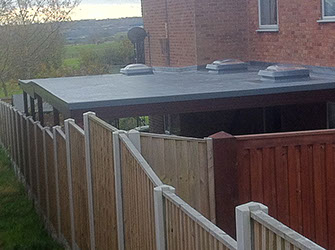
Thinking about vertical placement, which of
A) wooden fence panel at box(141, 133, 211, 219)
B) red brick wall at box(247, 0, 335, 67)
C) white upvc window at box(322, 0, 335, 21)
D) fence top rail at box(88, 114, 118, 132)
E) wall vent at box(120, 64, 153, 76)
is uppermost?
white upvc window at box(322, 0, 335, 21)

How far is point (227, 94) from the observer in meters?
11.0

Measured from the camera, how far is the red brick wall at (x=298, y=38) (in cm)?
1338

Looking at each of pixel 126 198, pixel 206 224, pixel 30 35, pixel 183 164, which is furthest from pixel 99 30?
pixel 206 224

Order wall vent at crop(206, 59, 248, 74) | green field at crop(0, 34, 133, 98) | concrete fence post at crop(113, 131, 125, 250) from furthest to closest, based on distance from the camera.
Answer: green field at crop(0, 34, 133, 98) → wall vent at crop(206, 59, 248, 74) → concrete fence post at crop(113, 131, 125, 250)

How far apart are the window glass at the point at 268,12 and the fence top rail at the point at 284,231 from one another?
1270 cm

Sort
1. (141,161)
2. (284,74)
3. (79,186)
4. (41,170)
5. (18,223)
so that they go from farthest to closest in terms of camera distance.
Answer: (284,74), (18,223), (41,170), (79,186), (141,161)

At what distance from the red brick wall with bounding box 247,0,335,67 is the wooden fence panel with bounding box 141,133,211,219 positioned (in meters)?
6.41

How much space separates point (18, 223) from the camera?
11922mm

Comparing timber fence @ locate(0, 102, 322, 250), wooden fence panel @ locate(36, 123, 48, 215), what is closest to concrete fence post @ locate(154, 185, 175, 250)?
timber fence @ locate(0, 102, 322, 250)

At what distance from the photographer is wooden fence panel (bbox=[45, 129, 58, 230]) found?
33.4 feet

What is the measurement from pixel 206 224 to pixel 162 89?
316 inches

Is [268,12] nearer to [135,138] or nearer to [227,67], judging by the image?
[227,67]

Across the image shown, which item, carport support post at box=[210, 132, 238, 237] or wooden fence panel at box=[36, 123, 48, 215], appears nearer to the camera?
carport support post at box=[210, 132, 238, 237]

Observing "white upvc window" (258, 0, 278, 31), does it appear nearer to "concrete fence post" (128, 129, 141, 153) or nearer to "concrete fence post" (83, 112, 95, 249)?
"concrete fence post" (83, 112, 95, 249)
